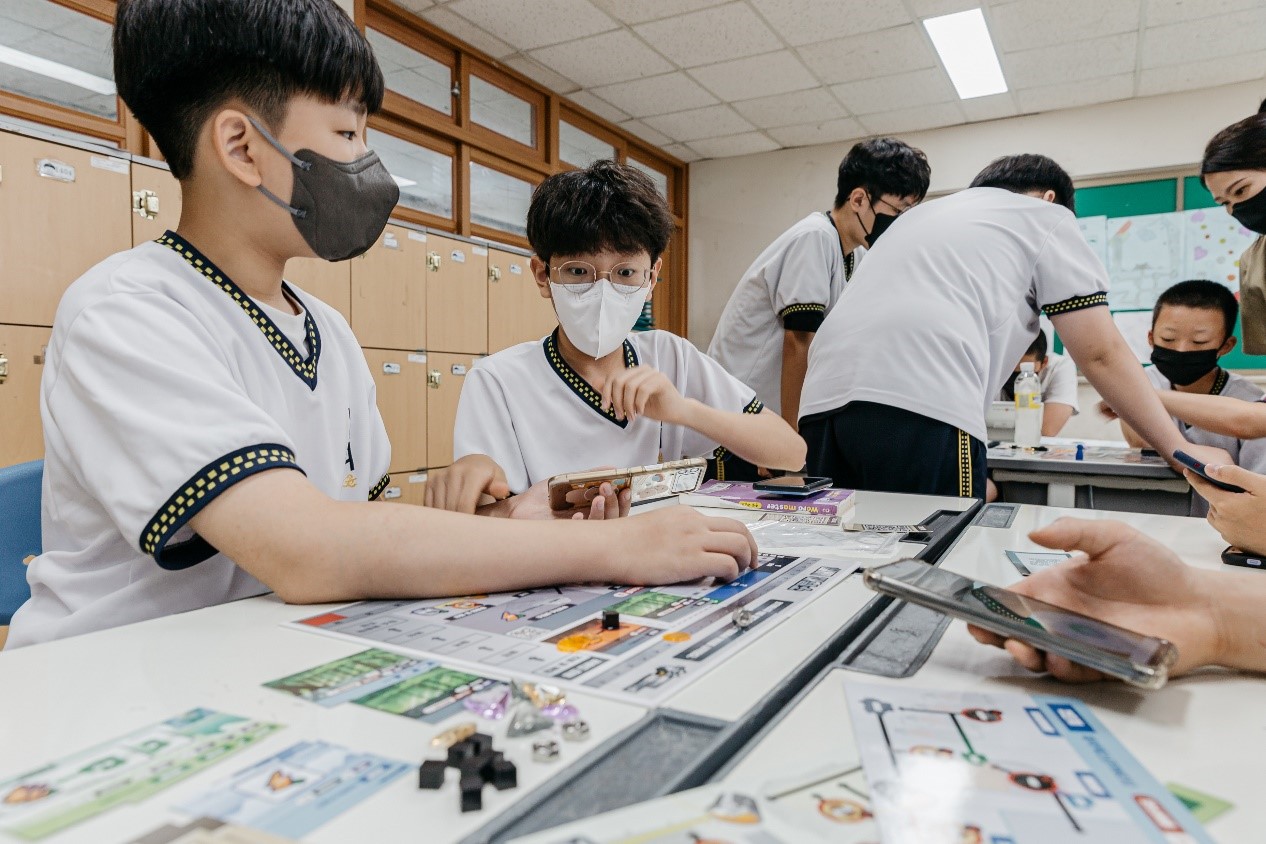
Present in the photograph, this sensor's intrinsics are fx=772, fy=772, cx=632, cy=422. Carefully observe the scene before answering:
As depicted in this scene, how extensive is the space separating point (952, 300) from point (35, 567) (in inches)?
61.6

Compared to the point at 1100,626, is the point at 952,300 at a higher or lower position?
higher

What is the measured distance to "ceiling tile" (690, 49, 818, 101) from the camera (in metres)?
4.29

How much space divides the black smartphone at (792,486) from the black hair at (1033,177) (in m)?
0.89

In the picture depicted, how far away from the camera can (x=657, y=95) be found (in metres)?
4.77

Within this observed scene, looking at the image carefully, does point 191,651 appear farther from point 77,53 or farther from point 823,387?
point 77,53

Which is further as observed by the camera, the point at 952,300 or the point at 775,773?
the point at 952,300

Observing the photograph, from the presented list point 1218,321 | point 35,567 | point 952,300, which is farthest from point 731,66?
point 35,567

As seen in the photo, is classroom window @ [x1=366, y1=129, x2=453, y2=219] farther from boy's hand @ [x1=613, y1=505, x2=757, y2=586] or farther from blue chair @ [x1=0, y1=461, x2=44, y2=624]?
boy's hand @ [x1=613, y1=505, x2=757, y2=586]

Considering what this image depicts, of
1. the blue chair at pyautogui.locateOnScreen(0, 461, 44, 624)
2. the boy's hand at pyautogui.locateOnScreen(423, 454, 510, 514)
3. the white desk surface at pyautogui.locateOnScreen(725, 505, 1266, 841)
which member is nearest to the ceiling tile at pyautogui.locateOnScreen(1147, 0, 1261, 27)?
the boy's hand at pyautogui.locateOnScreen(423, 454, 510, 514)

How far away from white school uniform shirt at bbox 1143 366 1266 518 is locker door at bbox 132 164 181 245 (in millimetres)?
2943

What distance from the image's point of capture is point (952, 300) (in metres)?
1.61

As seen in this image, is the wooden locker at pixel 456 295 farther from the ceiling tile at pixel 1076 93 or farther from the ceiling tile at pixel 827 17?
the ceiling tile at pixel 1076 93

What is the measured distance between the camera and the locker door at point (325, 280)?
2887 mm

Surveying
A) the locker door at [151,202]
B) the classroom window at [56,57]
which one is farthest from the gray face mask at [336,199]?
the classroom window at [56,57]
